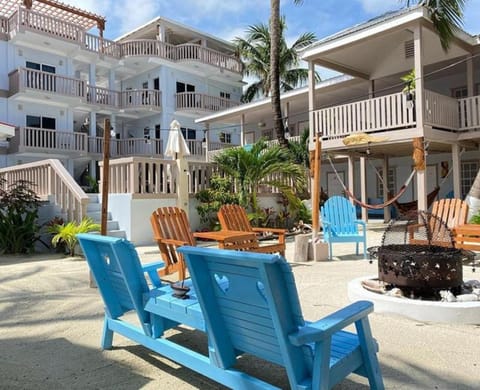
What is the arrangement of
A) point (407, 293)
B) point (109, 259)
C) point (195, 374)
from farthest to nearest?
point (407, 293)
point (109, 259)
point (195, 374)

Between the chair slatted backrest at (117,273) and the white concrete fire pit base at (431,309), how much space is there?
241 centimetres

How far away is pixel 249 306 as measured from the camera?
81.4 inches

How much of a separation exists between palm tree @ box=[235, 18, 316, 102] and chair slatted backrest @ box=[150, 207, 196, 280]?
21.2 m

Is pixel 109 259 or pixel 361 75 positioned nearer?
pixel 109 259

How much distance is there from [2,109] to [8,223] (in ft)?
42.3

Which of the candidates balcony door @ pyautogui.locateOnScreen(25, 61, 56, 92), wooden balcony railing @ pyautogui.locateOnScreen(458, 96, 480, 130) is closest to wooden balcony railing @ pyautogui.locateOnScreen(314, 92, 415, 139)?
wooden balcony railing @ pyautogui.locateOnScreen(458, 96, 480, 130)

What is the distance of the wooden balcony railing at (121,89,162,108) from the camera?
23.1 meters

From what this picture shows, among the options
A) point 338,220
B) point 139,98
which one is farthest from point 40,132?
point 338,220

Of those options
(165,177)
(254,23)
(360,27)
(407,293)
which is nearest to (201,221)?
(165,177)

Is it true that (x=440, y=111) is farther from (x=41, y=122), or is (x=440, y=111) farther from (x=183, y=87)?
(x=41, y=122)

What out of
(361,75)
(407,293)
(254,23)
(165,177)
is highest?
(254,23)

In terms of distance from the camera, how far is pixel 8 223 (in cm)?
934

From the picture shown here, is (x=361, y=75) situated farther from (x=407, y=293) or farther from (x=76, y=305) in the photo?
(x=76, y=305)

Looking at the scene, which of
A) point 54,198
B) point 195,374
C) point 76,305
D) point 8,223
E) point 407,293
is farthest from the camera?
point 54,198
